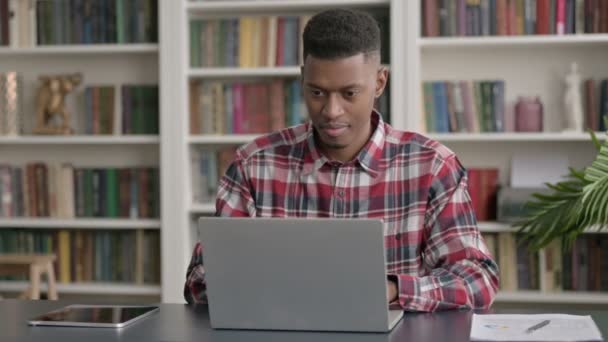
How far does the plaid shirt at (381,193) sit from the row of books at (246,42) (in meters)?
1.50

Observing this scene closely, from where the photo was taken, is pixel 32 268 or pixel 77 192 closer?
pixel 32 268

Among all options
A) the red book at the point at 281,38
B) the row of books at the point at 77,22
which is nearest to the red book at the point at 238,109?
the red book at the point at 281,38

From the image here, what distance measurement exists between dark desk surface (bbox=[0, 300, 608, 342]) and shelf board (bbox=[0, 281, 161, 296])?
1.98 metres

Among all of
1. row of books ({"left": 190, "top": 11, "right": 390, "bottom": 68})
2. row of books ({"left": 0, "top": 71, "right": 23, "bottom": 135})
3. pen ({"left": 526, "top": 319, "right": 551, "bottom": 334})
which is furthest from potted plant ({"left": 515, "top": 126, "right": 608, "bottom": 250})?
row of books ({"left": 0, "top": 71, "right": 23, "bottom": 135})

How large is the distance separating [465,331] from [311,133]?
2.23ft

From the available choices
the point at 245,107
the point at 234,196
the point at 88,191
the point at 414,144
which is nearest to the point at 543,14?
the point at 245,107

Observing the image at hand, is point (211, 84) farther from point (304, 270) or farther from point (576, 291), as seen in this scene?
point (304, 270)

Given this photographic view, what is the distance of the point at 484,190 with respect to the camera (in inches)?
130

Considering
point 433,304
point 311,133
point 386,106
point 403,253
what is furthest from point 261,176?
point 386,106

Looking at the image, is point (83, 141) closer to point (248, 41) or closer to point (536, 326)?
point (248, 41)

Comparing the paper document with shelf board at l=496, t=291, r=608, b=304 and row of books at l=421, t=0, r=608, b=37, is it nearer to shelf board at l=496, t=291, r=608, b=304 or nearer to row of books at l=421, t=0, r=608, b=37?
shelf board at l=496, t=291, r=608, b=304

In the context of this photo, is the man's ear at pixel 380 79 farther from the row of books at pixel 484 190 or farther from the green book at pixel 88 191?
the green book at pixel 88 191

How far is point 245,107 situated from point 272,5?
0.42m

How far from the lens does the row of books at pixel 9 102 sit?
11.6 ft
